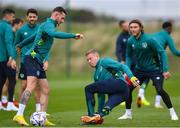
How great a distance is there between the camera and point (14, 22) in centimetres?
1981

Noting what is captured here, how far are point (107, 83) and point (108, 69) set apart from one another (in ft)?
1.07

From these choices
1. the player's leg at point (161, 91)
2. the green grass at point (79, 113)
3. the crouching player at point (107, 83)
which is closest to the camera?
the crouching player at point (107, 83)

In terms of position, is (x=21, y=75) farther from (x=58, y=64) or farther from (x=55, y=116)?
(x=58, y=64)

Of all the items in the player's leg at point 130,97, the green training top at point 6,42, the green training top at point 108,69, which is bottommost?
the player's leg at point 130,97

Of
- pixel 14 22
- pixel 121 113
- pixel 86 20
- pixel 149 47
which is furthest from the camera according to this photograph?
pixel 86 20

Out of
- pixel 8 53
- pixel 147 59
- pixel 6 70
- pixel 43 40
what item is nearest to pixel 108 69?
pixel 43 40

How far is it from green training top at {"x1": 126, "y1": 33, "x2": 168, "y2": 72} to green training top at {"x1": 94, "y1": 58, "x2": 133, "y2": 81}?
4.48 feet

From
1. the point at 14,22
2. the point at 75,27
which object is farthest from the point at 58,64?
the point at 14,22

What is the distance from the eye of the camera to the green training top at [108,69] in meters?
15.0

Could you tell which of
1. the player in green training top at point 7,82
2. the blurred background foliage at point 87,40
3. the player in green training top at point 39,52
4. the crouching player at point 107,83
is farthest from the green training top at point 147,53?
the blurred background foliage at point 87,40

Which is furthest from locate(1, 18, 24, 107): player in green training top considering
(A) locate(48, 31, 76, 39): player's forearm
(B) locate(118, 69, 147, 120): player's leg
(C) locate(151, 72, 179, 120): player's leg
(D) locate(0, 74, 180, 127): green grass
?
(A) locate(48, 31, 76, 39): player's forearm

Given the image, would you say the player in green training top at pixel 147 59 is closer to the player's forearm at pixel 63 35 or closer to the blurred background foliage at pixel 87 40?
the player's forearm at pixel 63 35

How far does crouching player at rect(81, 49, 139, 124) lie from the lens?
48.8 ft

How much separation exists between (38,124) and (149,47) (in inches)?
126
